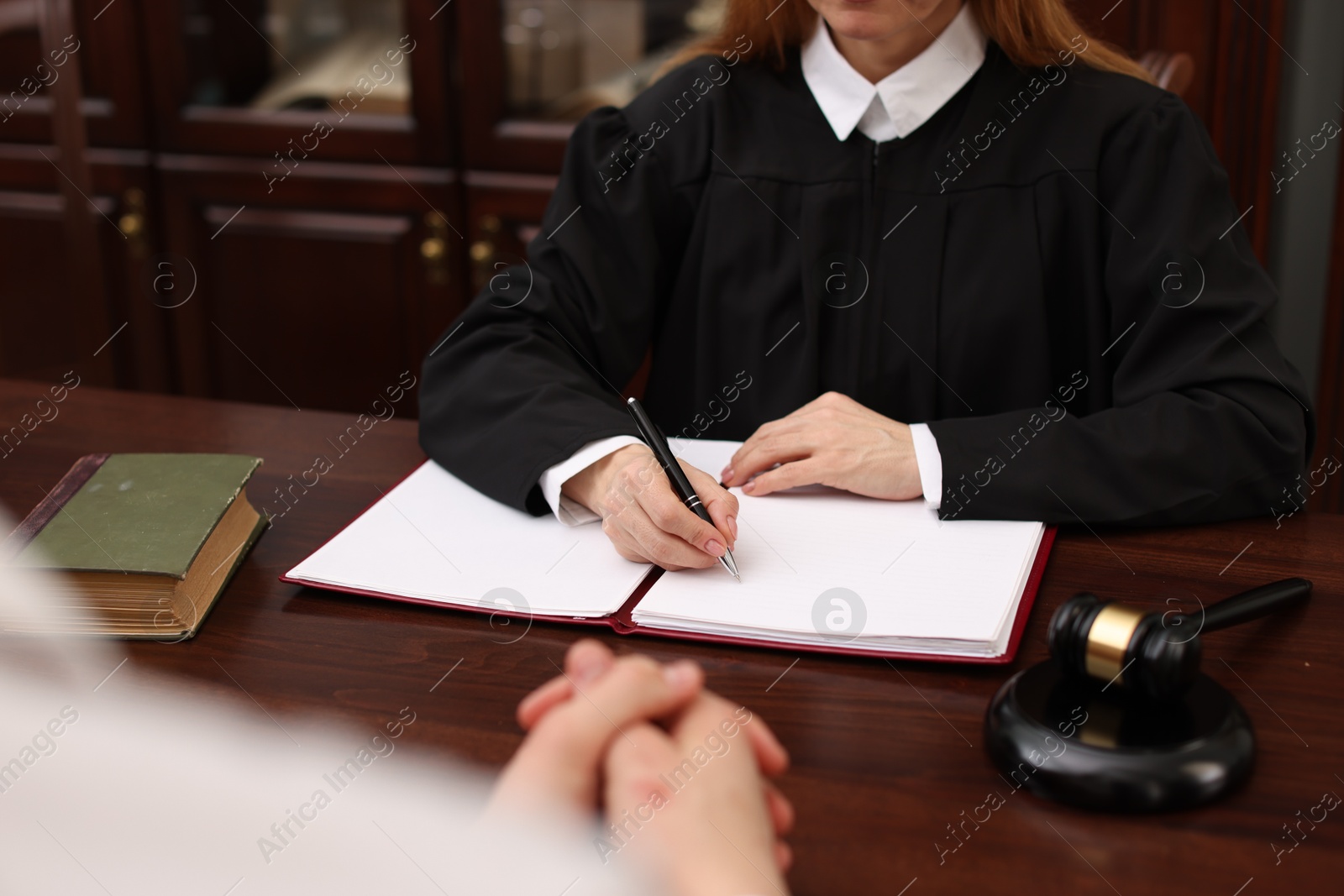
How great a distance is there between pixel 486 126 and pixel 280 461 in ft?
5.07

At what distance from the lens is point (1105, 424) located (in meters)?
1.29

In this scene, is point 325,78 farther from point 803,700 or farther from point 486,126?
point 803,700

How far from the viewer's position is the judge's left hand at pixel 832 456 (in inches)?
48.0

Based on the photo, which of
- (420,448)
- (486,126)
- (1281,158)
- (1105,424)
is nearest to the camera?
(1105,424)

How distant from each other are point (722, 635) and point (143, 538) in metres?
0.49

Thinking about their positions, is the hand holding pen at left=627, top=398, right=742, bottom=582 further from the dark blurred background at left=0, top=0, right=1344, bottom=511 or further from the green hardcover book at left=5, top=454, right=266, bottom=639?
the dark blurred background at left=0, top=0, right=1344, bottom=511

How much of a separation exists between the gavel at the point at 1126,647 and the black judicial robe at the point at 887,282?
468 mm

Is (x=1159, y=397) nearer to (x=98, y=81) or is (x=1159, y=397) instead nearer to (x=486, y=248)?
(x=486, y=248)

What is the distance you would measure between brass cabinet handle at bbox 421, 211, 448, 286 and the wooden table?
157cm

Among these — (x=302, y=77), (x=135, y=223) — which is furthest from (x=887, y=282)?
(x=135, y=223)

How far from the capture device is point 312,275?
118 inches

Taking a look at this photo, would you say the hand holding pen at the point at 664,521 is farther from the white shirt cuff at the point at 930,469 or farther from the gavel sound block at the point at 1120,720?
the gavel sound block at the point at 1120,720

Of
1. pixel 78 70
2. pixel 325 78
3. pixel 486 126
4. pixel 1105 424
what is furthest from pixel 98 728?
pixel 78 70

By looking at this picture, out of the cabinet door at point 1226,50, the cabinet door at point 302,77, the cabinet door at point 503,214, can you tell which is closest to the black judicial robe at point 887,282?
the cabinet door at point 1226,50
